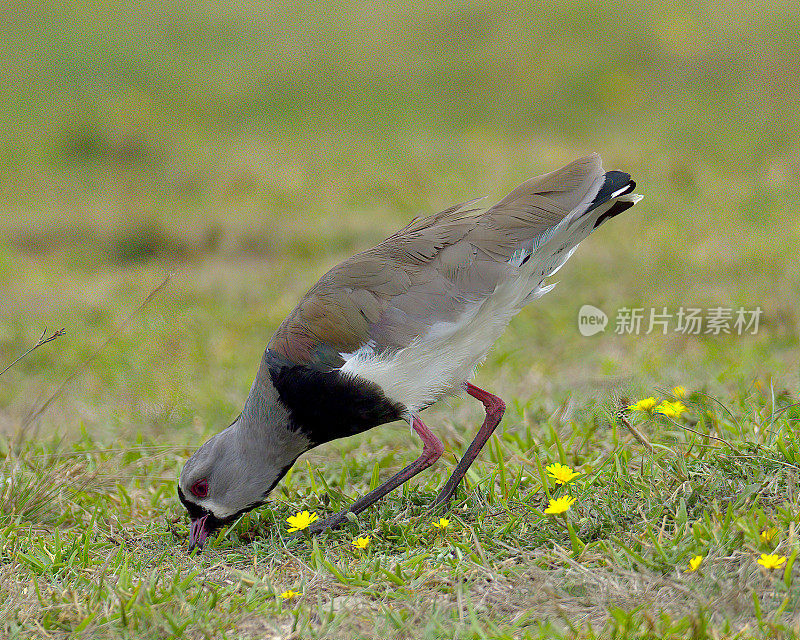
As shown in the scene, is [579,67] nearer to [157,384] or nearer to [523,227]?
[157,384]

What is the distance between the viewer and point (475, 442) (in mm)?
3584

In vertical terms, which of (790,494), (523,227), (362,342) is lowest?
(790,494)

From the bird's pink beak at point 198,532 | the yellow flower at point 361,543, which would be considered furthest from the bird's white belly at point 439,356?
the bird's pink beak at point 198,532

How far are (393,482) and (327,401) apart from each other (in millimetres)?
454

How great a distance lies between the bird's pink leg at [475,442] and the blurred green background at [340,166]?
1.16 metres

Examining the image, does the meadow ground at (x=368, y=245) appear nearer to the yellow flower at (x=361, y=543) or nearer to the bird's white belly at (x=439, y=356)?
the yellow flower at (x=361, y=543)

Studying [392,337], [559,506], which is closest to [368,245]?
[392,337]

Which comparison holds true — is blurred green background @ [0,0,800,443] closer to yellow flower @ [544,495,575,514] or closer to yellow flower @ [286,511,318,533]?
yellow flower @ [544,495,575,514]

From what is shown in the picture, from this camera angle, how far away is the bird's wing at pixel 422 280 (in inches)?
131

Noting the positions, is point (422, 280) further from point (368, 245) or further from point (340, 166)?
point (340, 166)

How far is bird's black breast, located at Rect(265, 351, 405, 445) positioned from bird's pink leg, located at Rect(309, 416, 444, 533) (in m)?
0.21

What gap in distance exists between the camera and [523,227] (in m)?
3.38

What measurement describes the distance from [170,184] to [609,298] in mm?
6705

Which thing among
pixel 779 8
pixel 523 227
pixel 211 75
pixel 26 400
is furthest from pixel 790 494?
pixel 211 75
